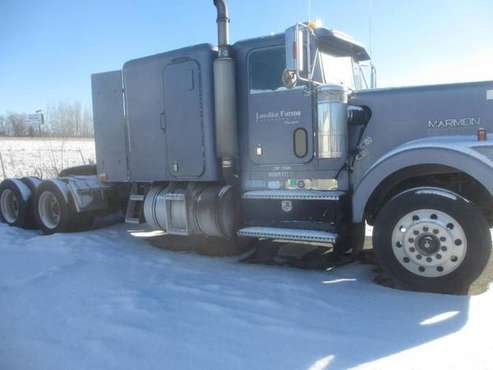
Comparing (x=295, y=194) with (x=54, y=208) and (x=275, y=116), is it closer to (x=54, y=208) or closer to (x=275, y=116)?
(x=275, y=116)

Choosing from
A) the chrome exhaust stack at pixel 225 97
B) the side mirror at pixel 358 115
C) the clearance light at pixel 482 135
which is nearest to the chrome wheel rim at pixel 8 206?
the chrome exhaust stack at pixel 225 97

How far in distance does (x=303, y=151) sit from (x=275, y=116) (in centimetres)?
56

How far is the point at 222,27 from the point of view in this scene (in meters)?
5.34

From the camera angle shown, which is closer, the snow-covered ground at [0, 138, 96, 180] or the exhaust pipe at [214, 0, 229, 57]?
the exhaust pipe at [214, 0, 229, 57]

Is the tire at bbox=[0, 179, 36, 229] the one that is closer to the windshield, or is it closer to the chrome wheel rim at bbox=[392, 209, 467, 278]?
the windshield

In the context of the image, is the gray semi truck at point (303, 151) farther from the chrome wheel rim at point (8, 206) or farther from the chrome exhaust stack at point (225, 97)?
the chrome wheel rim at point (8, 206)

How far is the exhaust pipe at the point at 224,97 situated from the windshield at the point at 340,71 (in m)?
1.15

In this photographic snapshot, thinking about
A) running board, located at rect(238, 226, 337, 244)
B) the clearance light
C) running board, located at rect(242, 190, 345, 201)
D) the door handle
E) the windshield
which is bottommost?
running board, located at rect(238, 226, 337, 244)

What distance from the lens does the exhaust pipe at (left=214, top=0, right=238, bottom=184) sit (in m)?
5.30

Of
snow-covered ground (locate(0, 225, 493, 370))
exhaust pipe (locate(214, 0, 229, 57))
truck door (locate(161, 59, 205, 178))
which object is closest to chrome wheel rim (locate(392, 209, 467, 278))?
Result: snow-covered ground (locate(0, 225, 493, 370))

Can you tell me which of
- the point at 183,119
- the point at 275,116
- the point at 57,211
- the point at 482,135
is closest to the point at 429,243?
the point at 482,135

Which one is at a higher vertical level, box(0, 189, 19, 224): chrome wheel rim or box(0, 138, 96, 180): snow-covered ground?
box(0, 138, 96, 180): snow-covered ground

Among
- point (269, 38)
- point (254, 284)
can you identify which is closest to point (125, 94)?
point (269, 38)

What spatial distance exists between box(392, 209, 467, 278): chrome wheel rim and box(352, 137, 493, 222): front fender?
1.55 ft
